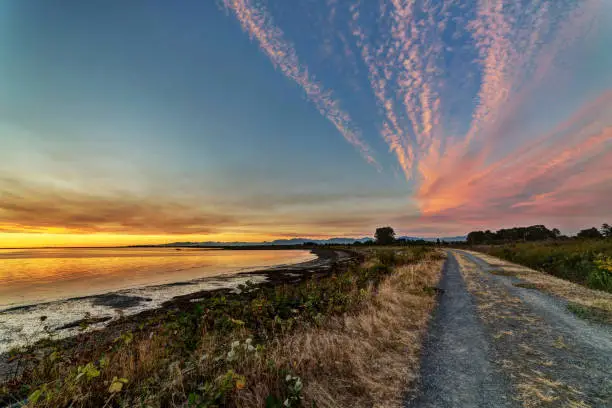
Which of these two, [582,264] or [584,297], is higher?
[582,264]

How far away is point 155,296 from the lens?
873 inches

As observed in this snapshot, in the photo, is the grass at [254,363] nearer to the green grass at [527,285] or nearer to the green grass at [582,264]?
the green grass at [527,285]

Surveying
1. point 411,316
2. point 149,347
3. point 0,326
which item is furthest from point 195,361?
point 0,326

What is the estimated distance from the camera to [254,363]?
521cm

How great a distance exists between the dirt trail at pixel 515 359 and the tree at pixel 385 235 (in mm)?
180237

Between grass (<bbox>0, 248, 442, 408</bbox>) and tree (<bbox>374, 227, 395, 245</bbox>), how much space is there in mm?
182854

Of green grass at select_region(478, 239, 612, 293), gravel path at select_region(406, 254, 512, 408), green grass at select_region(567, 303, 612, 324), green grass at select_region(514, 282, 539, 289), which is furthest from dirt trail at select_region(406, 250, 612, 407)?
green grass at select_region(478, 239, 612, 293)

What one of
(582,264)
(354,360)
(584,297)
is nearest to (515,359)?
(354,360)

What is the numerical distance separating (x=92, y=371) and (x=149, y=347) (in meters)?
3.83

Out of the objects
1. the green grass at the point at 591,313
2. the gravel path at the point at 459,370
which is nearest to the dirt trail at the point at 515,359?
the gravel path at the point at 459,370

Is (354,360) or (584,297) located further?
(584,297)

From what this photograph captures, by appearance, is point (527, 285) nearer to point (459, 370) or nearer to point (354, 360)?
point (459, 370)

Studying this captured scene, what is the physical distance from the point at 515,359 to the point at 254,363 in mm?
6014

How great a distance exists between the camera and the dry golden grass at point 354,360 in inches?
185
